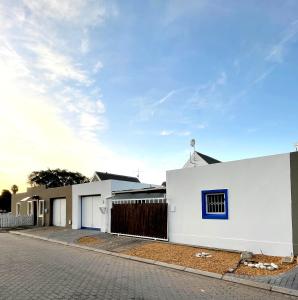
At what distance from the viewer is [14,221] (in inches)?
1270

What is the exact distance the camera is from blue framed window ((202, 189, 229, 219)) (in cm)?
1439

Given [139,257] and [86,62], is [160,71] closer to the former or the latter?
[86,62]

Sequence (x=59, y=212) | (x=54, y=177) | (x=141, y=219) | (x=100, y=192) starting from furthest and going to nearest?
(x=54, y=177) < (x=59, y=212) < (x=100, y=192) < (x=141, y=219)

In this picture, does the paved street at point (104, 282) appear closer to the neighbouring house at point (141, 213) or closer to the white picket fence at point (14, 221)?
the neighbouring house at point (141, 213)

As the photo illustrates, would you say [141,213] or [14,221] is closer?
[141,213]

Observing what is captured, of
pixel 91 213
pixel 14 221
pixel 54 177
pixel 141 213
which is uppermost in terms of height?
pixel 54 177

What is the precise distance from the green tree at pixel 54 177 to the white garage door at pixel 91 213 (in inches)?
2044

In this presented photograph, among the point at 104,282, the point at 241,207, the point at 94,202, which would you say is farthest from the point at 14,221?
the point at 104,282

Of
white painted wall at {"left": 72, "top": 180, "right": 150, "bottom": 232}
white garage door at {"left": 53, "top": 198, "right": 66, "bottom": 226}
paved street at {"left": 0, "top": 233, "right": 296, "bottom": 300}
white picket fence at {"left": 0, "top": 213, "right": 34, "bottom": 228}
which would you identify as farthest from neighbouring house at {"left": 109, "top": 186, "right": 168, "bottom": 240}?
white picket fence at {"left": 0, "top": 213, "right": 34, "bottom": 228}

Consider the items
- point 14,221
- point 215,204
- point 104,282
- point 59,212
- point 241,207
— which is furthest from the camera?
point 14,221

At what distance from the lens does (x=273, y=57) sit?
530 inches

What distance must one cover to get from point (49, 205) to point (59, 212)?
167cm

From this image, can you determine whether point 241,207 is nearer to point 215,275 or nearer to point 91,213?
point 215,275

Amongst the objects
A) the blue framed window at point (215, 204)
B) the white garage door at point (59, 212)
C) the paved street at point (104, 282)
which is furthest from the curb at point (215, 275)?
the white garage door at point (59, 212)
